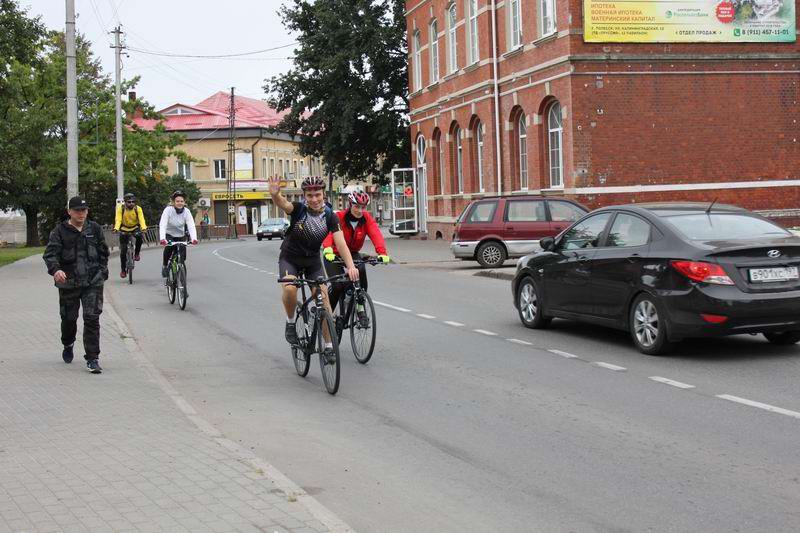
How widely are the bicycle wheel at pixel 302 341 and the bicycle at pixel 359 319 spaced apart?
39cm

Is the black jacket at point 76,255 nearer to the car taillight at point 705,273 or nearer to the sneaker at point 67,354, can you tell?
the sneaker at point 67,354

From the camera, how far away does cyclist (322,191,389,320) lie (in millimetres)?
10555

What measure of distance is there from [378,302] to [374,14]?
3596 centimetres

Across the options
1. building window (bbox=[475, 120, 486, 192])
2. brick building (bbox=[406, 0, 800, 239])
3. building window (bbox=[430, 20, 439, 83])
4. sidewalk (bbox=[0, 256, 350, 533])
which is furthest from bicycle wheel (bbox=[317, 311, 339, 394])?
building window (bbox=[430, 20, 439, 83])

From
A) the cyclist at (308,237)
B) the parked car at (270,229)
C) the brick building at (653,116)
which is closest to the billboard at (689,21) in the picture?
the brick building at (653,116)

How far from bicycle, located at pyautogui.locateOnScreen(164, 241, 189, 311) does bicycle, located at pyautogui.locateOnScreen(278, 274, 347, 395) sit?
7.43 m

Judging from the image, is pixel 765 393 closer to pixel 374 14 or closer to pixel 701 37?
pixel 701 37

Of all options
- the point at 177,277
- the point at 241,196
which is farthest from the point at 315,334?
the point at 241,196

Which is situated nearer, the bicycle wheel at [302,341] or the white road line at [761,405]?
the white road line at [761,405]

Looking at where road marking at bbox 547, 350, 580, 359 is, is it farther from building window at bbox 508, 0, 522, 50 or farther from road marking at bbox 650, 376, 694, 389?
building window at bbox 508, 0, 522, 50

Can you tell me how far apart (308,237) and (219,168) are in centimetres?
8879

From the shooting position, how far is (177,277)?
17922mm

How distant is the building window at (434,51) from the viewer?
4494 cm

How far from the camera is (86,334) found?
1040cm
